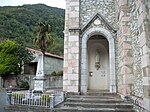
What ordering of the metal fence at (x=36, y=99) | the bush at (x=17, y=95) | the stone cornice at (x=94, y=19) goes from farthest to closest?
the stone cornice at (x=94, y=19) → the bush at (x=17, y=95) → the metal fence at (x=36, y=99)

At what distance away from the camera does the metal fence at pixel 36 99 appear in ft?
24.2

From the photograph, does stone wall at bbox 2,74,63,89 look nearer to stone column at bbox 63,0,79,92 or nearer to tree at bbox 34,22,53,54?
tree at bbox 34,22,53,54

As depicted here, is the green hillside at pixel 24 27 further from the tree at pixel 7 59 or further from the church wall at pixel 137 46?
the church wall at pixel 137 46

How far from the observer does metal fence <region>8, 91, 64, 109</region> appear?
24.2 ft

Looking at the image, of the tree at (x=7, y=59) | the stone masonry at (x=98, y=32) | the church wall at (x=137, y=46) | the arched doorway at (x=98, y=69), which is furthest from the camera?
the tree at (x=7, y=59)

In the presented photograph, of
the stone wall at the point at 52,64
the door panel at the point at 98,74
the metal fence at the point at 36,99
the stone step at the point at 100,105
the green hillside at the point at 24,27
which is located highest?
the green hillside at the point at 24,27

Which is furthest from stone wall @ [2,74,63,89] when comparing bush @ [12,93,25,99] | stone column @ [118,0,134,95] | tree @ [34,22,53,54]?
stone column @ [118,0,134,95]

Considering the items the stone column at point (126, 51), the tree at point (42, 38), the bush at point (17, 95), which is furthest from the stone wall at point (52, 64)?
the stone column at point (126, 51)

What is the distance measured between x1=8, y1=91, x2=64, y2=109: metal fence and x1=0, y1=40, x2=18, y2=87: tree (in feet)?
48.0

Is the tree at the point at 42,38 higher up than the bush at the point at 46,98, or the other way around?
the tree at the point at 42,38

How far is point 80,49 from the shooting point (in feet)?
30.9

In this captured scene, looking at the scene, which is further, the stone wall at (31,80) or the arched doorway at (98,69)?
the stone wall at (31,80)

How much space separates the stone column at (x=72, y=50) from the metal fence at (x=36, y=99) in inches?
43.9

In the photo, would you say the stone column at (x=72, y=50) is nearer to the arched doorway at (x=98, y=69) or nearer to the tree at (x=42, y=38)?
the tree at (x=42, y=38)
